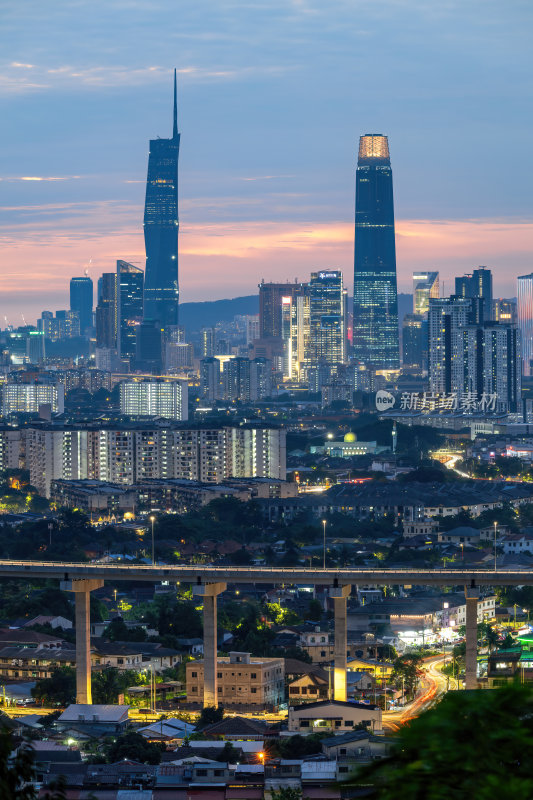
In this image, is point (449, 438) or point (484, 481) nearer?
point (484, 481)

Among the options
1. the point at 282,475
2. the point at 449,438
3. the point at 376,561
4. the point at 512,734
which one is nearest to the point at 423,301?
the point at 449,438

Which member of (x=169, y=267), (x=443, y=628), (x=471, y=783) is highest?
(x=169, y=267)

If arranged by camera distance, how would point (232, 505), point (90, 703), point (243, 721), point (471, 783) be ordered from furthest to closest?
point (232, 505) < point (90, 703) < point (243, 721) < point (471, 783)

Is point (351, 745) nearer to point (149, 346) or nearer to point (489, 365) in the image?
point (489, 365)

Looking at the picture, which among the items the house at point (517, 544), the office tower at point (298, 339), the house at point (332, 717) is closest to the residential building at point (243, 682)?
the house at point (332, 717)

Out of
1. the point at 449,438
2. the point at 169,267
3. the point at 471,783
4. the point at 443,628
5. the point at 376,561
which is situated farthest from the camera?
the point at 169,267

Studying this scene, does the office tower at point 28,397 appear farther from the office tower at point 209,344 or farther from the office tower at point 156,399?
the office tower at point 209,344

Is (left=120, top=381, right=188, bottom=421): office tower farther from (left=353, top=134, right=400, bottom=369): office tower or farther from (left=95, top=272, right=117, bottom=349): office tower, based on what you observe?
(left=95, top=272, right=117, bottom=349): office tower

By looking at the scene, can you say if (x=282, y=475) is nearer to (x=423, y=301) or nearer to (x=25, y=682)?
(x=25, y=682)
